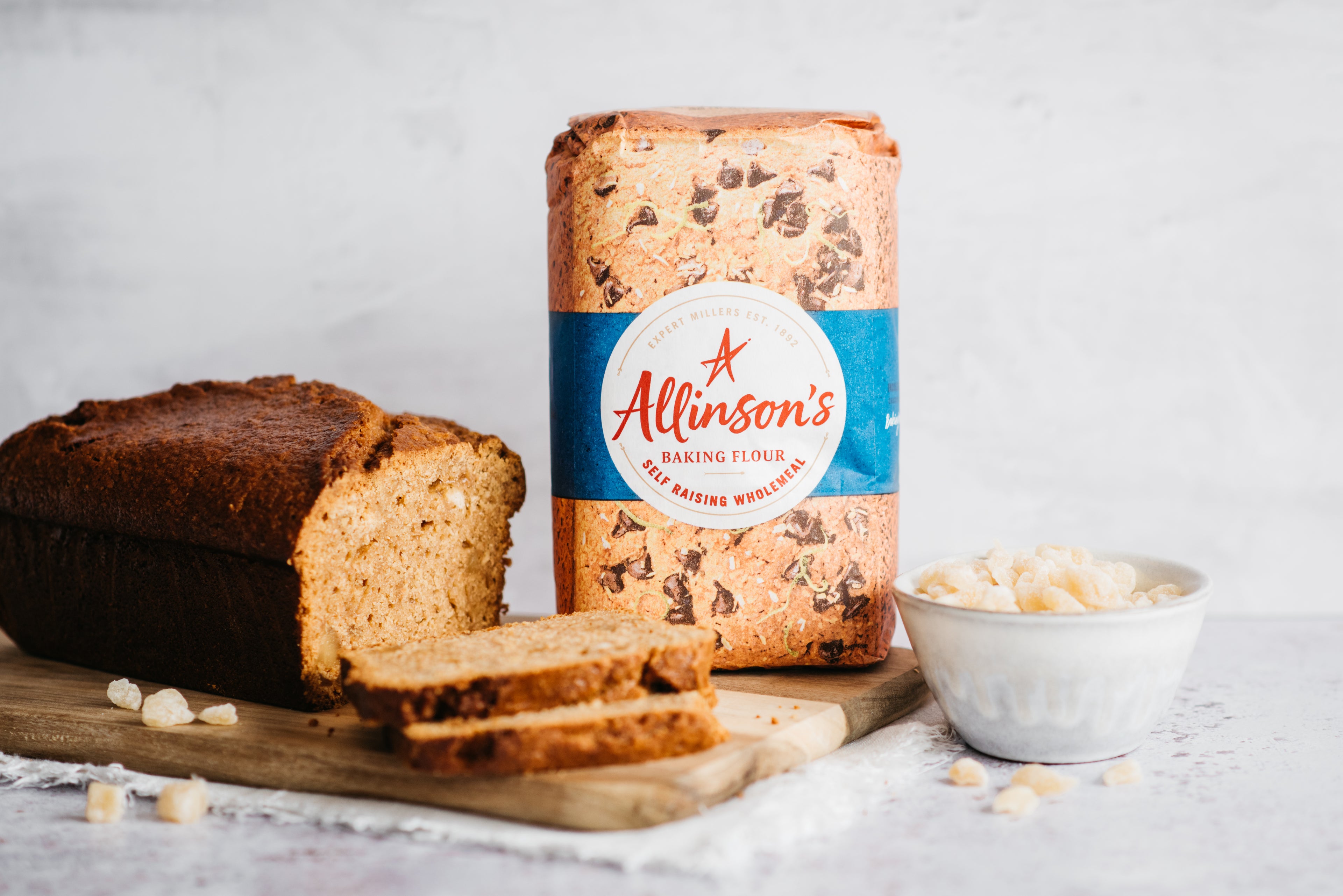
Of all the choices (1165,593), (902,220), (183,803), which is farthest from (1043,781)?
(902,220)

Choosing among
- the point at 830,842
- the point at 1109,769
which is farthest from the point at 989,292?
the point at 830,842

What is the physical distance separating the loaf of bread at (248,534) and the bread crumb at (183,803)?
0.29 m

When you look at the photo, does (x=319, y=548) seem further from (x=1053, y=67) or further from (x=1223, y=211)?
(x=1223, y=211)

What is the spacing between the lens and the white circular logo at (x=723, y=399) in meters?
1.98

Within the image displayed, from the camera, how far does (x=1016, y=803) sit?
1.59 m

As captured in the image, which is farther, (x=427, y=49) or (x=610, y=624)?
(x=427, y=49)

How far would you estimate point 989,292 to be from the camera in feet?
9.27

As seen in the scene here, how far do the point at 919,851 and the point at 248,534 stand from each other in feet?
3.76

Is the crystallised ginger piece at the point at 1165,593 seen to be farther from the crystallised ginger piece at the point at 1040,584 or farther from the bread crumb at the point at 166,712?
the bread crumb at the point at 166,712

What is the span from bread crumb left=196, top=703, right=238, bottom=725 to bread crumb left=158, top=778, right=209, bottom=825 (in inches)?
6.9

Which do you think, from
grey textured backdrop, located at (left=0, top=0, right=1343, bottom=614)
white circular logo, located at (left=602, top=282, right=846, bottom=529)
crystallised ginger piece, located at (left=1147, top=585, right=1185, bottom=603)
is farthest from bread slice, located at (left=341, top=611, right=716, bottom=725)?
grey textured backdrop, located at (left=0, top=0, right=1343, bottom=614)

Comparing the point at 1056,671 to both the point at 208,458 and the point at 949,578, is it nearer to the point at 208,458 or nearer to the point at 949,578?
the point at 949,578

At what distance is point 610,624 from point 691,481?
294 mm

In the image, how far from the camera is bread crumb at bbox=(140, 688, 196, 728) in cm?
179
